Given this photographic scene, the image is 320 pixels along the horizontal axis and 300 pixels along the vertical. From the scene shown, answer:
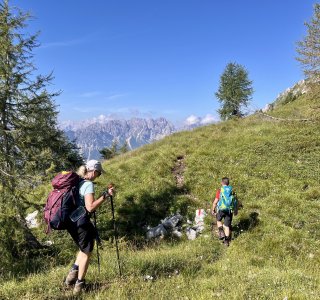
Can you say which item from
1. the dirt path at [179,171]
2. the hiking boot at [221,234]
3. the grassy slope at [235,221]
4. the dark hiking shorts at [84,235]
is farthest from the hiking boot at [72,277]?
the dirt path at [179,171]

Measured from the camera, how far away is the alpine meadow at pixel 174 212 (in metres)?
7.27

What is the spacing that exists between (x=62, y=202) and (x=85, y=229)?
29.3 inches

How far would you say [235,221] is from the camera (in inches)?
575

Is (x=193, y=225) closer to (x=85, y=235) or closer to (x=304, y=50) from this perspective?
(x=85, y=235)

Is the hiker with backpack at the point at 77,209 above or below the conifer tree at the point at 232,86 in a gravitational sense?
below

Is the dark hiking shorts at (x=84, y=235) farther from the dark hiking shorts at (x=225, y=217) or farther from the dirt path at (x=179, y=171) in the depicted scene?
the dirt path at (x=179, y=171)

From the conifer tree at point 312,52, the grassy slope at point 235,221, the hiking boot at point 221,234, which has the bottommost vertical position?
the hiking boot at point 221,234

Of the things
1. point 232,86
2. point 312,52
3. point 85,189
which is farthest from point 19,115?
point 232,86

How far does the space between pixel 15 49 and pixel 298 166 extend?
16637 mm

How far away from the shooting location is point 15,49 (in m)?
13.4

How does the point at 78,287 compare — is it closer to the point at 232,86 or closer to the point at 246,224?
the point at 246,224

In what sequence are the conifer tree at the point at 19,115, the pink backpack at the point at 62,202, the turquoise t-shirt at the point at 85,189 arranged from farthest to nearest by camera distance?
the conifer tree at the point at 19,115, the turquoise t-shirt at the point at 85,189, the pink backpack at the point at 62,202

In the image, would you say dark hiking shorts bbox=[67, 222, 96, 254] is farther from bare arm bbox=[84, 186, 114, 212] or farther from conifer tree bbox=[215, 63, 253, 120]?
conifer tree bbox=[215, 63, 253, 120]

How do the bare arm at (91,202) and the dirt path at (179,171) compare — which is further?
the dirt path at (179,171)
